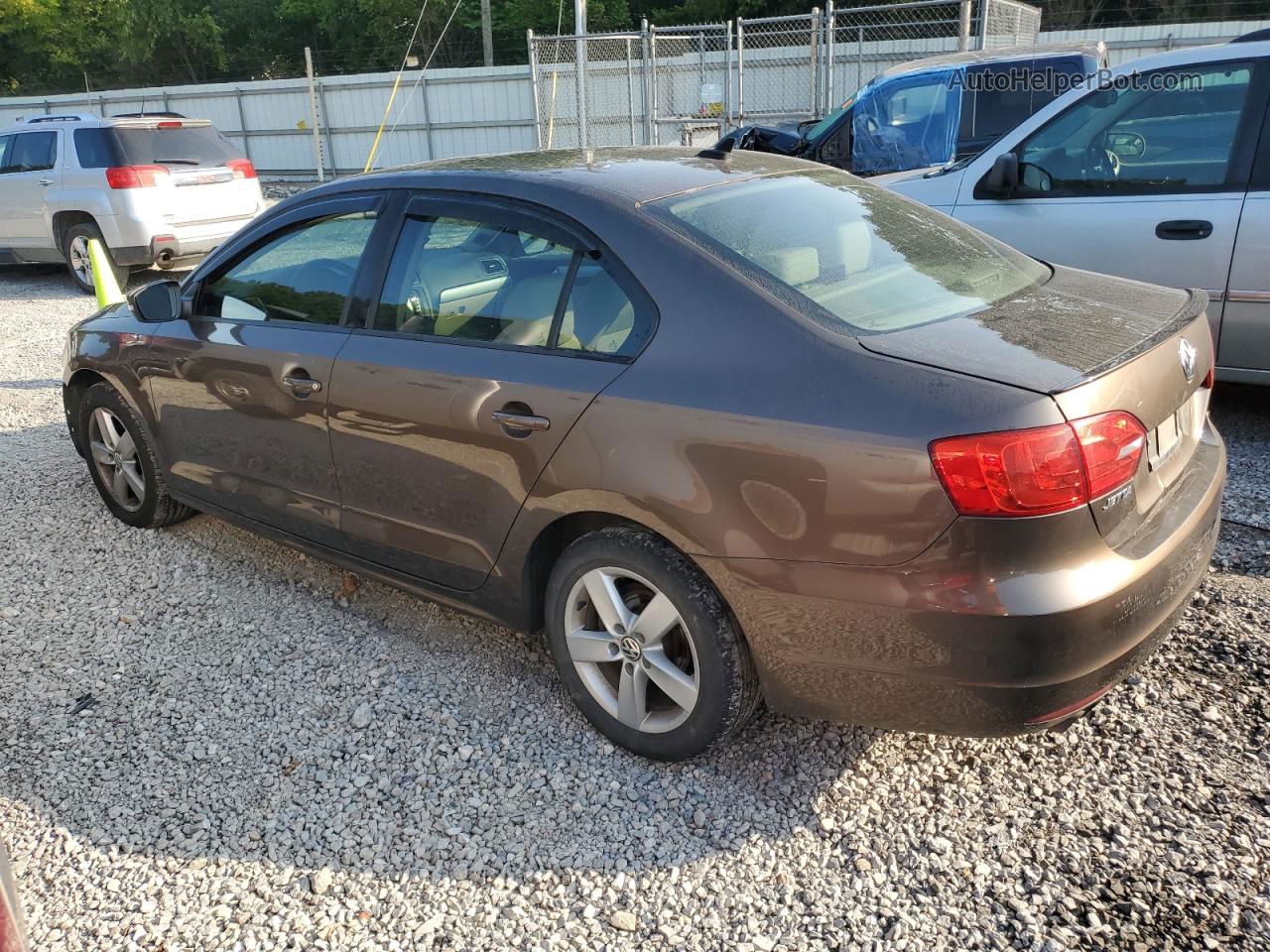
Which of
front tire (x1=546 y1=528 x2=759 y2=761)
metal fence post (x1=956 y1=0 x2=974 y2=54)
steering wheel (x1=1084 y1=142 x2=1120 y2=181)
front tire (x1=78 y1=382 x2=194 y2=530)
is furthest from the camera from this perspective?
metal fence post (x1=956 y1=0 x2=974 y2=54)

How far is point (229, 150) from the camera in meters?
11.6

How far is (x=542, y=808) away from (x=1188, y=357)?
2142 millimetres

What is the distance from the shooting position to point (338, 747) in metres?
3.15

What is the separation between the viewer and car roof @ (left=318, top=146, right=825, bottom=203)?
3.07m

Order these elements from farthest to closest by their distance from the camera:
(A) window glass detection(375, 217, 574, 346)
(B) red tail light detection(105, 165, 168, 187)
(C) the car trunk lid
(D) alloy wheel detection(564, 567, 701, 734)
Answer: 1. (B) red tail light detection(105, 165, 168, 187)
2. (A) window glass detection(375, 217, 574, 346)
3. (D) alloy wheel detection(564, 567, 701, 734)
4. (C) the car trunk lid

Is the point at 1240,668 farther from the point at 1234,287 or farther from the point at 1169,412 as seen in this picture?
the point at 1234,287

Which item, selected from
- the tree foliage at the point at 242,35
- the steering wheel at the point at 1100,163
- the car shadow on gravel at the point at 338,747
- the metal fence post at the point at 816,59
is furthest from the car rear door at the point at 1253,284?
the tree foliage at the point at 242,35

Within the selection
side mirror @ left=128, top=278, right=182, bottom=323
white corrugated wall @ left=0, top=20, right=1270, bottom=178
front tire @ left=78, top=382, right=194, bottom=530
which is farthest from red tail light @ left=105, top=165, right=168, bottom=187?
white corrugated wall @ left=0, top=20, right=1270, bottom=178

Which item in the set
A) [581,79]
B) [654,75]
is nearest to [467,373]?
[581,79]

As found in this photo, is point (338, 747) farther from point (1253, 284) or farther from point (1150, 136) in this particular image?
point (1150, 136)

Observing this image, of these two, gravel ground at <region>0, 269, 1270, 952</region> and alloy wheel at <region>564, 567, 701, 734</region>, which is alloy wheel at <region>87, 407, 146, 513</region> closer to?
gravel ground at <region>0, 269, 1270, 952</region>

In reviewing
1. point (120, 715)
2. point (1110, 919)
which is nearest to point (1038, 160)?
point (1110, 919)

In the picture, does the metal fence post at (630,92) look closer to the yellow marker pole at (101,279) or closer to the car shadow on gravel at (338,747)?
the yellow marker pole at (101,279)

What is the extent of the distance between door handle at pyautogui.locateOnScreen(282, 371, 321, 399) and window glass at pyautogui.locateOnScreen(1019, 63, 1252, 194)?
4.02 metres
